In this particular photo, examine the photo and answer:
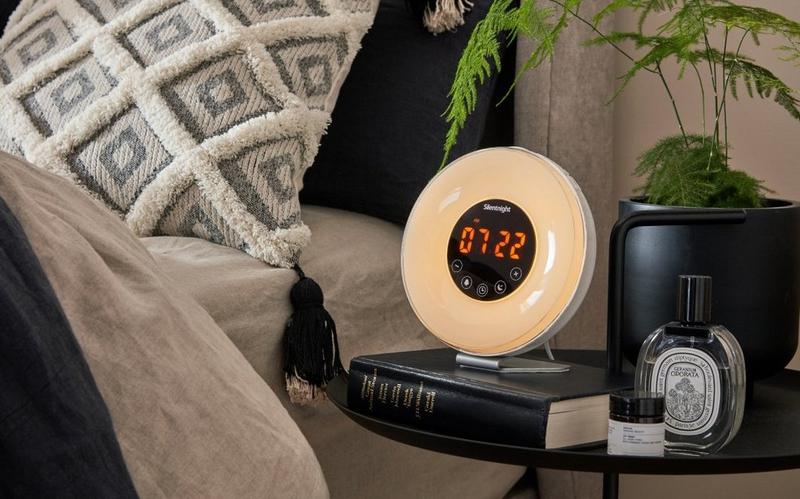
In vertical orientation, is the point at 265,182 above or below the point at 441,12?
below

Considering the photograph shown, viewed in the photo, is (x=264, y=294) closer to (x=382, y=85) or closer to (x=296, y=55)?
(x=296, y=55)

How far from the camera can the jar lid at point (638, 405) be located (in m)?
0.80

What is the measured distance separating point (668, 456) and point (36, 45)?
1.05 metres

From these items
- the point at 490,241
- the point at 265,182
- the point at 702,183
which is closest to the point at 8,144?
the point at 265,182

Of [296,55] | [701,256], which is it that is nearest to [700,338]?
[701,256]

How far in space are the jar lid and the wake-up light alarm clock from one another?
0.13 m

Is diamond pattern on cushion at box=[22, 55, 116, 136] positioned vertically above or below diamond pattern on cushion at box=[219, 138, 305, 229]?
above

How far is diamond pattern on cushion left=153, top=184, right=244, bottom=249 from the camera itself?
1252 millimetres

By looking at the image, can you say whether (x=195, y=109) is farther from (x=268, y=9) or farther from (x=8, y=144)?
(x=8, y=144)

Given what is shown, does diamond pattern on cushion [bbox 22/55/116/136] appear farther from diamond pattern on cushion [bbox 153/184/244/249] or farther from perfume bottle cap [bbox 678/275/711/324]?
perfume bottle cap [bbox 678/275/711/324]

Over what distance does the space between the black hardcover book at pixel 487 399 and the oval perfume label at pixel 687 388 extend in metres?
0.05

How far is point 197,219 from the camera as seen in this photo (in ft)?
4.17

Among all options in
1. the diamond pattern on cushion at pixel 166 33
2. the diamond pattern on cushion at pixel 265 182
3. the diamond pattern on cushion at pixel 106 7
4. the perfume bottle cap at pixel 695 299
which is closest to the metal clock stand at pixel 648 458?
the perfume bottle cap at pixel 695 299

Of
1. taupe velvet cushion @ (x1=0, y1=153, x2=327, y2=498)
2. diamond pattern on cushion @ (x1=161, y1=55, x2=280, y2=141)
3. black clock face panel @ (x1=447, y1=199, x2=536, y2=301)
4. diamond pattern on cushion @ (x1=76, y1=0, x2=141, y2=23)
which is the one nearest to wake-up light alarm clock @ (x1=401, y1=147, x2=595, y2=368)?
black clock face panel @ (x1=447, y1=199, x2=536, y2=301)
